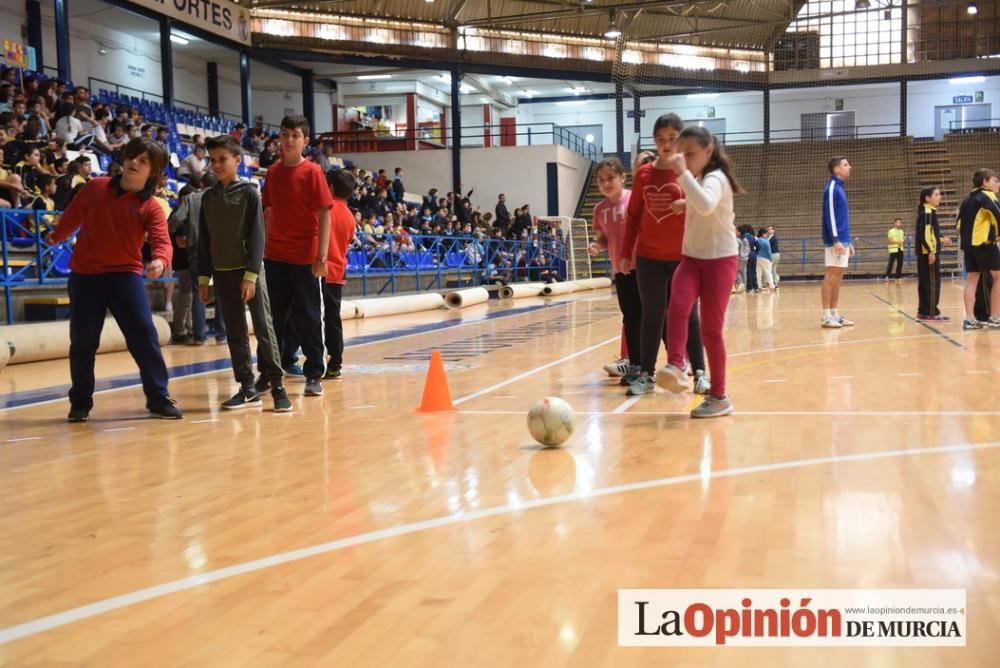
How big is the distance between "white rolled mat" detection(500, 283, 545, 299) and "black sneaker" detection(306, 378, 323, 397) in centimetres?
1483

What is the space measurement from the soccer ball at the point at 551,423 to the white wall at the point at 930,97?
39.7m

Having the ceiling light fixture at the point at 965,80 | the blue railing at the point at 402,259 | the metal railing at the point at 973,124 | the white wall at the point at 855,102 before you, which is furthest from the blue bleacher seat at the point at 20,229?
the ceiling light fixture at the point at 965,80

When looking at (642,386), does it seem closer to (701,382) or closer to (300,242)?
(701,382)

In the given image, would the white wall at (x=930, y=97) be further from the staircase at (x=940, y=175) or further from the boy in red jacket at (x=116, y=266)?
the boy in red jacket at (x=116, y=266)

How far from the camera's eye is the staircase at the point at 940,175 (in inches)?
1256

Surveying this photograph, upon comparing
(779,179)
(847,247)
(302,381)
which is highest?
(779,179)

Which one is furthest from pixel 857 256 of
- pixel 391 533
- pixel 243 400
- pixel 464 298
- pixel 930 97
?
pixel 391 533

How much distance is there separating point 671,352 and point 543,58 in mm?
31288

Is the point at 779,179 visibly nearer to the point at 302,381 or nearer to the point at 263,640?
the point at 302,381

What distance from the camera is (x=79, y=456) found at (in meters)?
4.71

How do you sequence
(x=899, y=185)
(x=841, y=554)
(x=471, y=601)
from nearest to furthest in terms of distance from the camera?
(x=471, y=601) → (x=841, y=554) → (x=899, y=185)

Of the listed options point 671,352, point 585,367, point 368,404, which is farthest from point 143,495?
point 585,367

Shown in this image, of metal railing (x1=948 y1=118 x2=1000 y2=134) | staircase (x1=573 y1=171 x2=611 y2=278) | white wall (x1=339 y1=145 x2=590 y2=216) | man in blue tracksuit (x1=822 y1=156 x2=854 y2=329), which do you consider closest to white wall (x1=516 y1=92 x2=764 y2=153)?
staircase (x1=573 y1=171 x2=611 y2=278)

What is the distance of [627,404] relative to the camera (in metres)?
5.99
